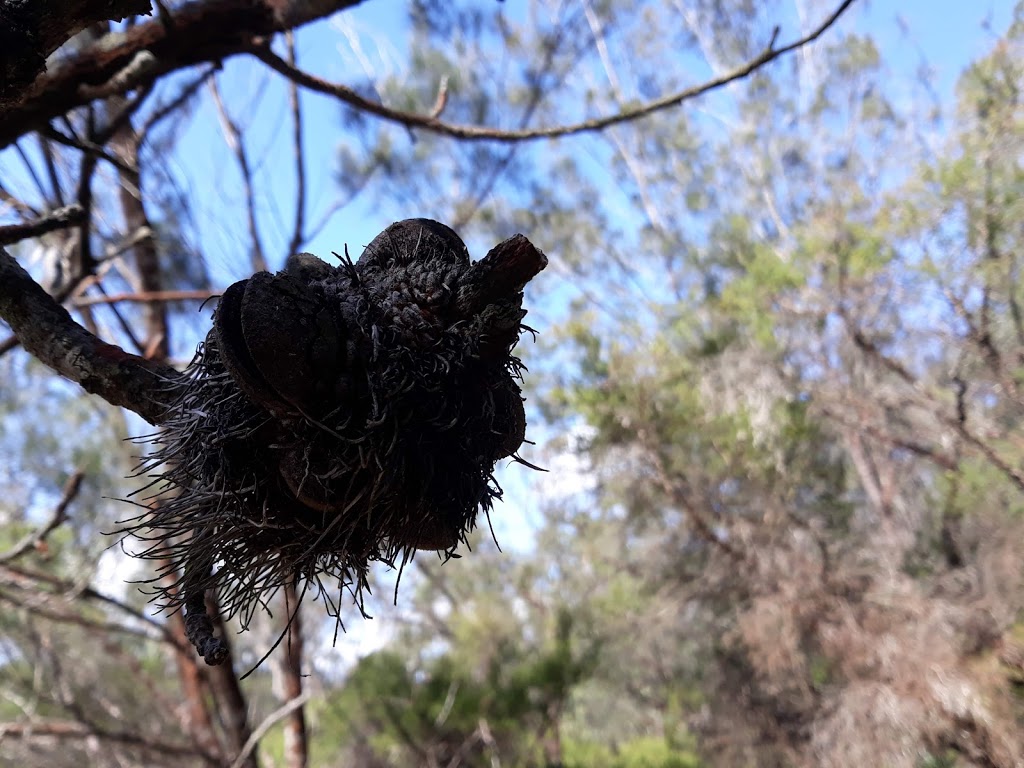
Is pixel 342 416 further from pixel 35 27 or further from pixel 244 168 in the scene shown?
pixel 244 168

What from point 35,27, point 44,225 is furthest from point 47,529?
point 35,27

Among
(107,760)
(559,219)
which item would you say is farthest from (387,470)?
(559,219)

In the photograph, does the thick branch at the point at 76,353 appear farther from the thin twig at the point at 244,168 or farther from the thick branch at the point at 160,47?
the thin twig at the point at 244,168

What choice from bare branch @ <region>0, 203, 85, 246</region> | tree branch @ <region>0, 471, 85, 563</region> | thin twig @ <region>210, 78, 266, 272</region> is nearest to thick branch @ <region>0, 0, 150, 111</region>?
bare branch @ <region>0, 203, 85, 246</region>

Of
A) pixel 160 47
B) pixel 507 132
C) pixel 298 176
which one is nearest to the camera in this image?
pixel 160 47

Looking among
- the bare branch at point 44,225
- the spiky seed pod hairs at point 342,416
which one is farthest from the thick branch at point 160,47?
the spiky seed pod hairs at point 342,416

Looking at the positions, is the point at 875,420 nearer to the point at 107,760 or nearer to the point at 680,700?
the point at 680,700
